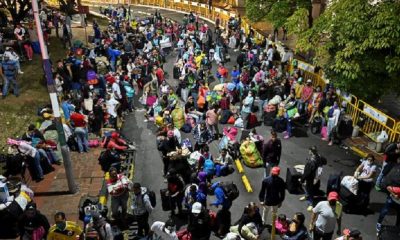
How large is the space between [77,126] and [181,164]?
4.43 m

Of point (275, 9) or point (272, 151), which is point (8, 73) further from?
point (275, 9)

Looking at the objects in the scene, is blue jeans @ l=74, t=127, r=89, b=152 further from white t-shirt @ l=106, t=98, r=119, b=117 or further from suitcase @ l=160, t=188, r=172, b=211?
suitcase @ l=160, t=188, r=172, b=211

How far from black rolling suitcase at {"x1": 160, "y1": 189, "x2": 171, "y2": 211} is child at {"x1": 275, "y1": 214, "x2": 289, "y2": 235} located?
267 centimetres

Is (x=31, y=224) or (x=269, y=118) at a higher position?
(x=31, y=224)

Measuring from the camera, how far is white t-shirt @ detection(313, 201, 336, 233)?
8.48 meters

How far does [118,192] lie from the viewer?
9.46 meters

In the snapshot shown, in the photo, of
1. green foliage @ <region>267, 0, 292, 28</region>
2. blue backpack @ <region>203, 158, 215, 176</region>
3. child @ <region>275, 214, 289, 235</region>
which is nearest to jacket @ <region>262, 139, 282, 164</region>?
blue backpack @ <region>203, 158, 215, 176</region>

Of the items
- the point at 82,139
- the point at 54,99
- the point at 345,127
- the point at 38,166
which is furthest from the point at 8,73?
the point at 345,127

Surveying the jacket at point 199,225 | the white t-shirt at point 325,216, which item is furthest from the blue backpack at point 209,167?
the white t-shirt at point 325,216

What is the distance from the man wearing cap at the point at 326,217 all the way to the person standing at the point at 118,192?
13.7ft

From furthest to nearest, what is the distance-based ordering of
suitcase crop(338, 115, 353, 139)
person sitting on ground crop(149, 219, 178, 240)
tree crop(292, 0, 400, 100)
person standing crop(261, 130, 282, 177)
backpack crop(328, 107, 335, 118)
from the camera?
suitcase crop(338, 115, 353, 139) → backpack crop(328, 107, 335, 118) → tree crop(292, 0, 400, 100) → person standing crop(261, 130, 282, 177) → person sitting on ground crop(149, 219, 178, 240)

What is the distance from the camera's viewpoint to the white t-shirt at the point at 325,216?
27.8 feet

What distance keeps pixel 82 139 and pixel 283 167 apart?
6.74 metres

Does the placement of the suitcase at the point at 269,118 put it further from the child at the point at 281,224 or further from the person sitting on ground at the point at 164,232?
the person sitting on ground at the point at 164,232
